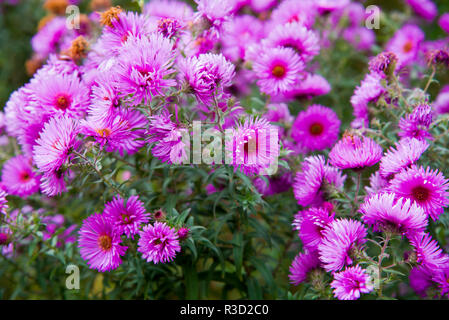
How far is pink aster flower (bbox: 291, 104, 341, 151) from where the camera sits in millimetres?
1649

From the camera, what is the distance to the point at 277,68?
1.55 m

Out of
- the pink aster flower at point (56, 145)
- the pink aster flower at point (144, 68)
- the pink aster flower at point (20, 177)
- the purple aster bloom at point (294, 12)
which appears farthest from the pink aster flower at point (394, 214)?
the pink aster flower at point (20, 177)

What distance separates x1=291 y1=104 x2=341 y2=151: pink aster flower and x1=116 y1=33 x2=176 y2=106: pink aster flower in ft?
2.28

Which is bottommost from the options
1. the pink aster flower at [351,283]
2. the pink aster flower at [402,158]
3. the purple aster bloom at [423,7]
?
the pink aster flower at [351,283]

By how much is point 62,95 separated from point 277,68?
30.0 inches

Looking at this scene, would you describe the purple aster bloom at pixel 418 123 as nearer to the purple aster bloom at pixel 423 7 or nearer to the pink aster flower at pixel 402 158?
the pink aster flower at pixel 402 158

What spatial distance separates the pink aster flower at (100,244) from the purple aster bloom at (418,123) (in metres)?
0.97

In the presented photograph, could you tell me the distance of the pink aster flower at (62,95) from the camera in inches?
52.9

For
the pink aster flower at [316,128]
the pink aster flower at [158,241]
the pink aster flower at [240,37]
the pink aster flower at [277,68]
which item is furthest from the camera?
the pink aster flower at [240,37]

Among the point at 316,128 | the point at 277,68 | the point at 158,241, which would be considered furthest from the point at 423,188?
the point at 158,241

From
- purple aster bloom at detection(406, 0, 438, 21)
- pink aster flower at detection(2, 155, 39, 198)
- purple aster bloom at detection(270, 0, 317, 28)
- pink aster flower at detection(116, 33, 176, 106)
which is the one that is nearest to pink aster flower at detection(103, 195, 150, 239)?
pink aster flower at detection(116, 33, 176, 106)

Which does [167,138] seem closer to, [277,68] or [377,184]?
[277,68]

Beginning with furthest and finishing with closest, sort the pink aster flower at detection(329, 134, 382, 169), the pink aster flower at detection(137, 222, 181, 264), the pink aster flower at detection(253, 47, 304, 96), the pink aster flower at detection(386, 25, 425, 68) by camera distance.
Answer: the pink aster flower at detection(386, 25, 425, 68), the pink aster flower at detection(253, 47, 304, 96), the pink aster flower at detection(329, 134, 382, 169), the pink aster flower at detection(137, 222, 181, 264)

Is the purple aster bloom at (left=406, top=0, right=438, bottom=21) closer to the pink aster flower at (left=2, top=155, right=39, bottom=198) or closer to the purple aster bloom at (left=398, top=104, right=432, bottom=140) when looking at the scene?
A: the purple aster bloom at (left=398, top=104, right=432, bottom=140)
